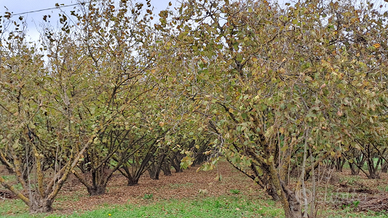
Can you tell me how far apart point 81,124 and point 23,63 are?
2145 millimetres

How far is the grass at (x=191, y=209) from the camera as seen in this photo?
7.81 m

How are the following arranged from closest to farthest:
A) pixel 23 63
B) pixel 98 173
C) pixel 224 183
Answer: pixel 23 63 < pixel 98 173 < pixel 224 183

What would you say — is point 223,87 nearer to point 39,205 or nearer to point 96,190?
point 39,205

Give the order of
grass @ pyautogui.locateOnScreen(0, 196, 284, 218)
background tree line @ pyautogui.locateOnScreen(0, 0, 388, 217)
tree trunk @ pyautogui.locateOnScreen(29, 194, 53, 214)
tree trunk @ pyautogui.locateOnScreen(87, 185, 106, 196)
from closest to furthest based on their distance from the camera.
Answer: background tree line @ pyautogui.locateOnScreen(0, 0, 388, 217) < grass @ pyautogui.locateOnScreen(0, 196, 284, 218) < tree trunk @ pyautogui.locateOnScreen(29, 194, 53, 214) < tree trunk @ pyautogui.locateOnScreen(87, 185, 106, 196)

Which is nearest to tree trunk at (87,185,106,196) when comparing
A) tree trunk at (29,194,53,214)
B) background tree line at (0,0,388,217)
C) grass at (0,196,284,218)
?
background tree line at (0,0,388,217)

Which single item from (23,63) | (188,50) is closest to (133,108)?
(23,63)

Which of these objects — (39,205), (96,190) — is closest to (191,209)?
(39,205)

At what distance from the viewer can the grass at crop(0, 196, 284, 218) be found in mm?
7807

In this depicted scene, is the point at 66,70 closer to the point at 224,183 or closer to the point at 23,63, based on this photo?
the point at 23,63

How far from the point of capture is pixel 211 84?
5.63 metres

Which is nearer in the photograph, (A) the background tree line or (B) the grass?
(A) the background tree line

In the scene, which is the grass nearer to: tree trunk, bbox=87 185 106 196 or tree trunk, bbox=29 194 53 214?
tree trunk, bbox=29 194 53 214

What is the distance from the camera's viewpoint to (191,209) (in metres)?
8.63

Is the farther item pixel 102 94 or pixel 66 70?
pixel 102 94
